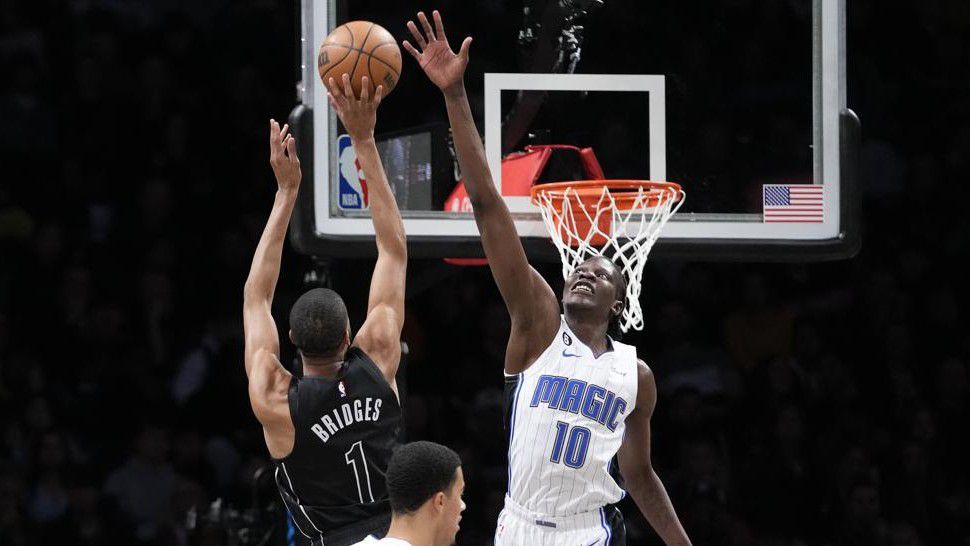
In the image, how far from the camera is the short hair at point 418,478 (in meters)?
3.31

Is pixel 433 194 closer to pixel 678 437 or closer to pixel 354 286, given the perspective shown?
pixel 354 286

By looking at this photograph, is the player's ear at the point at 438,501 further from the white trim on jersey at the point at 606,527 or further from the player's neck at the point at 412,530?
the white trim on jersey at the point at 606,527

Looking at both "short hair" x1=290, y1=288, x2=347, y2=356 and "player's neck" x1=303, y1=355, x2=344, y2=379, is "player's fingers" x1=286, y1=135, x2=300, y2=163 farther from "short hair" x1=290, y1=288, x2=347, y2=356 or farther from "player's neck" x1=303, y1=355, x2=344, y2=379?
"player's neck" x1=303, y1=355, x2=344, y2=379

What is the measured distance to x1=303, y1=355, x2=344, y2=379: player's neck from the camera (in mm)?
4262

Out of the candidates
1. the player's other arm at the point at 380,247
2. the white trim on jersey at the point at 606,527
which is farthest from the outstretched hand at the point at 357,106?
the white trim on jersey at the point at 606,527

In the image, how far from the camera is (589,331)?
4.63m

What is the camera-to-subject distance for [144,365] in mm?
8094

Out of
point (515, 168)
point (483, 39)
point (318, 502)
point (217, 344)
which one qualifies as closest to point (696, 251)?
point (515, 168)

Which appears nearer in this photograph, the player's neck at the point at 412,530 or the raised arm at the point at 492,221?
the player's neck at the point at 412,530

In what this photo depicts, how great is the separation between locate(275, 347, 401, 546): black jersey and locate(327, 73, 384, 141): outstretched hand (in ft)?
2.35

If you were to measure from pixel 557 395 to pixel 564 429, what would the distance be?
11cm

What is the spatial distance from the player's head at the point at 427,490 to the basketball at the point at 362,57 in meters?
1.57

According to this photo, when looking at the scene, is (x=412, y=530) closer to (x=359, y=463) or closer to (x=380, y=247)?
(x=359, y=463)

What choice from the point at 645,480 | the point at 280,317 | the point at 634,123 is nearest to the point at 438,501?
the point at 645,480
